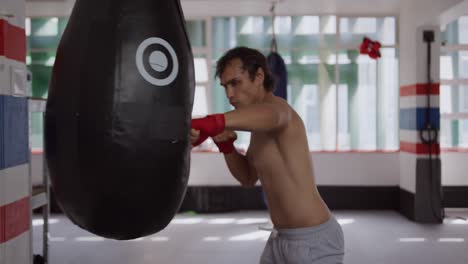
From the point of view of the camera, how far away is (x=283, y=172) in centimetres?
187

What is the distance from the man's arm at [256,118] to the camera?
1487 mm

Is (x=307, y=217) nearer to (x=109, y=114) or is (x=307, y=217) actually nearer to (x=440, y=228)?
(x=109, y=114)

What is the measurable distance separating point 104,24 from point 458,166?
657 centimetres

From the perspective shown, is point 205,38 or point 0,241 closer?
point 0,241

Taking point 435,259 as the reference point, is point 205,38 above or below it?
above

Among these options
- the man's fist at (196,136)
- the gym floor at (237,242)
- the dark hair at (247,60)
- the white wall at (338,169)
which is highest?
the dark hair at (247,60)

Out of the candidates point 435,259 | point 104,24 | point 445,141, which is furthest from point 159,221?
point 445,141

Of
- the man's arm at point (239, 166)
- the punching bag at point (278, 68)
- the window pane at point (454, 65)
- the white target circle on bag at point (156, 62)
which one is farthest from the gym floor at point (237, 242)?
the white target circle on bag at point (156, 62)

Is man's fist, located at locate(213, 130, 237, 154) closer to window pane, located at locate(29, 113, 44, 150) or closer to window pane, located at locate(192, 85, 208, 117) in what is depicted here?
window pane, located at locate(192, 85, 208, 117)

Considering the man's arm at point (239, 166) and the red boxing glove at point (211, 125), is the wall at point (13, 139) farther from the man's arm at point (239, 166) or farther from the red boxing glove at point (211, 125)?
the red boxing glove at point (211, 125)

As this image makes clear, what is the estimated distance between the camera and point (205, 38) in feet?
24.2

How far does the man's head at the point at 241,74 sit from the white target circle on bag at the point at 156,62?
0.33m

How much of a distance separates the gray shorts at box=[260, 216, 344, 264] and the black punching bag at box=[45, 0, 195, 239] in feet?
1.88

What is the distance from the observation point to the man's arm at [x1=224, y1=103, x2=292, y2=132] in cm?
149
